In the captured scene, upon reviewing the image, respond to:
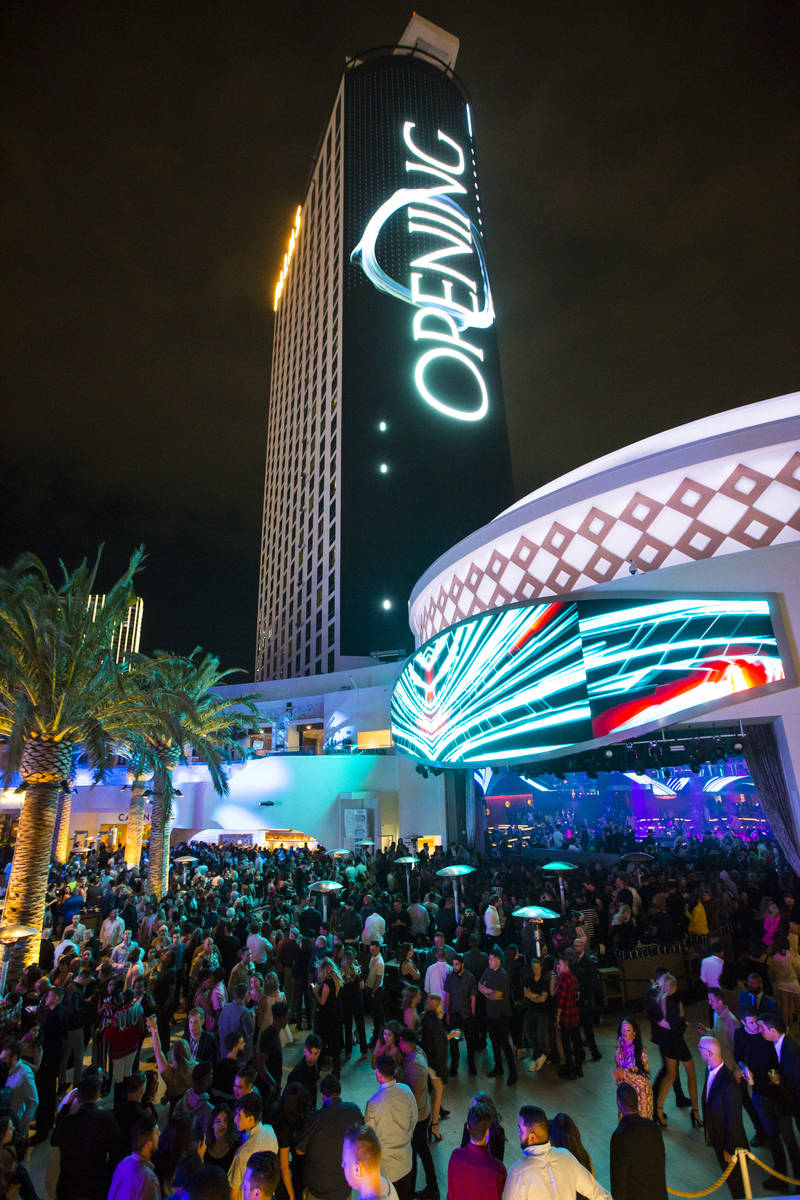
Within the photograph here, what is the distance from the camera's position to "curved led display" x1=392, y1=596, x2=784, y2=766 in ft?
29.1

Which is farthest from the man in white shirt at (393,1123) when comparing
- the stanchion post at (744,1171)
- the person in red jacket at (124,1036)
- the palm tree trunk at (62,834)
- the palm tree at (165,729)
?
the palm tree trunk at (62,834)

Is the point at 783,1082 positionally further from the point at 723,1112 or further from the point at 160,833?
the point at 160,833

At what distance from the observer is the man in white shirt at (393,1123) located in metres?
4.77

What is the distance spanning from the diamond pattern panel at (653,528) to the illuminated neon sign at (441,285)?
44.7 meters

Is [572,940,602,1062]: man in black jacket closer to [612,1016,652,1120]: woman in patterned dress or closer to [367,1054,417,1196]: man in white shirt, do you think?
[612,1016,652,1120]: woman in patterned dress

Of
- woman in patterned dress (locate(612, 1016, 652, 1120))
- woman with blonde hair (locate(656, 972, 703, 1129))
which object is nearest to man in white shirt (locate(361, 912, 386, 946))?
woman with blonde hair (locate(656, 972, 703, 1129))

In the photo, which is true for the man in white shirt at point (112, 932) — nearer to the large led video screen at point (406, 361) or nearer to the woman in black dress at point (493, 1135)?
the woman in black dress at point (493, 1135)

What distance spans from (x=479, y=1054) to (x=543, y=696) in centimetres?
523

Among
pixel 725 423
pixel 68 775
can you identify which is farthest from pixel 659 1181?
pixel 68 775

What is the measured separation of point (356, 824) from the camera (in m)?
28.2

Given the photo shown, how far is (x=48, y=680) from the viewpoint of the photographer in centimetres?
1374

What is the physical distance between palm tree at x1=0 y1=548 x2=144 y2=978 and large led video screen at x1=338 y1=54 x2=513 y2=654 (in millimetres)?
35432

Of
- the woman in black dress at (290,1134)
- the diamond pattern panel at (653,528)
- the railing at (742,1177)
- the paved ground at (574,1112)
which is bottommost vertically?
the paved ground at (574,1112)

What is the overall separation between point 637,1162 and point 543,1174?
3.63ft
